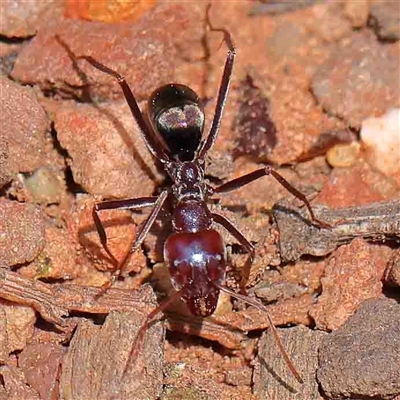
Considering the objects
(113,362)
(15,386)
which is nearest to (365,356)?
(113,362)

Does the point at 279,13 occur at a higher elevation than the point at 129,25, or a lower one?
higher

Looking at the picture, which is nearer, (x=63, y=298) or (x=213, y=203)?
(x=63, y=298)

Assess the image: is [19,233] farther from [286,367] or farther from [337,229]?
[337,229]

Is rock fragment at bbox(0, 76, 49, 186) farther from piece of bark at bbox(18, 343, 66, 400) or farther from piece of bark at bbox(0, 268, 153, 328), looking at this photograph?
piece of bark at bbox(18, 343, 66, 400)

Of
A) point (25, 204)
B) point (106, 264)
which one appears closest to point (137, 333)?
point (106, 264)

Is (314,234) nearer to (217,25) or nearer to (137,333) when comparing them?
(137,333)

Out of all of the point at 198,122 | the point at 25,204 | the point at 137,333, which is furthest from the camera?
the point at 198,122

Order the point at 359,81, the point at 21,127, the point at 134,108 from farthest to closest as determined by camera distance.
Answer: the point at 359,81 < the point at 134,108 < the point at 21,127
